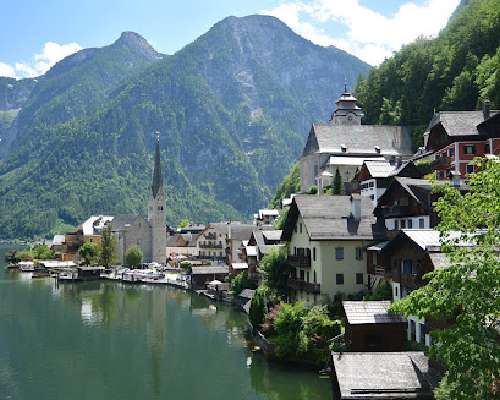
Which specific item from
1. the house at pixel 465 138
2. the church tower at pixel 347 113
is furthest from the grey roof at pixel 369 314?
the church tower at pixel 347 113

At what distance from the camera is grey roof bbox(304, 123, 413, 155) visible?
92500 mm

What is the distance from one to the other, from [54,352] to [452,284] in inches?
1581

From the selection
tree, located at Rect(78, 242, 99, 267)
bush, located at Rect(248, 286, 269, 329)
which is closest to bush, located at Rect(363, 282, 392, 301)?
bush, located at Rect(248, 286, 269, 329)

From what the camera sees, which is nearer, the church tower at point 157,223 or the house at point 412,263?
the house at point 412,263

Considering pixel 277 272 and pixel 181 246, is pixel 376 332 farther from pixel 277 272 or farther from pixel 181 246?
pixel 181 246

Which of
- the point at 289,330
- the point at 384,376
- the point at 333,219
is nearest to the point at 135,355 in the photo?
the point at 289,330

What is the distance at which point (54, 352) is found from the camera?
158ft

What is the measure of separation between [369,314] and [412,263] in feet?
13.7

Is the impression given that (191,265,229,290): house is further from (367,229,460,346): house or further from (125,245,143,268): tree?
(367,229,460,346): house

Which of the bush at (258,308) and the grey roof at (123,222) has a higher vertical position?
the grey roof at (123,222)

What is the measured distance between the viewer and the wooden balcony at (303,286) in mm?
44438

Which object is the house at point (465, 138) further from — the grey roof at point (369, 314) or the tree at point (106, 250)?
the tree at point (106, 250)

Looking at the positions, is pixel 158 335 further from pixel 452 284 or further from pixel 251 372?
pixel 452 284

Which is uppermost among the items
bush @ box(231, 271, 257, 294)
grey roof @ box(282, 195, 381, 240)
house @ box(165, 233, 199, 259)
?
grey roof @ box(282, 195, 381, 240)
